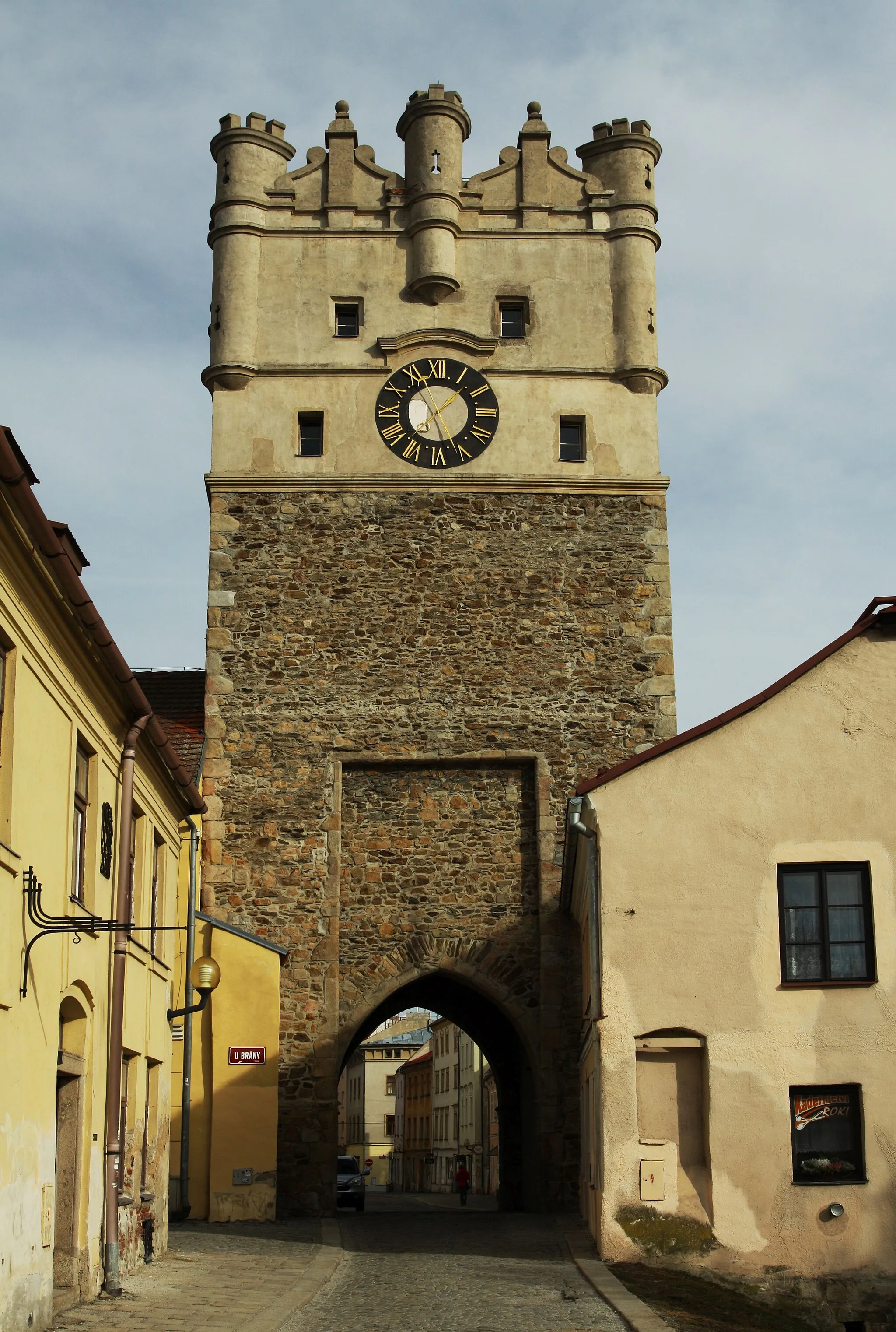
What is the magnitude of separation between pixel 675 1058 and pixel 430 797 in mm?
8297

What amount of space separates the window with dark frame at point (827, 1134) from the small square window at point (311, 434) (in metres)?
12.4

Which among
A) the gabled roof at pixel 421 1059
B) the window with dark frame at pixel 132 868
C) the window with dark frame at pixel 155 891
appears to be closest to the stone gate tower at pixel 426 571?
the window with dark frame at pixel 155 891

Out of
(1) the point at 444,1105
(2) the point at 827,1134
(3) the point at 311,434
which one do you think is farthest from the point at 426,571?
(1) the point at 444,1105

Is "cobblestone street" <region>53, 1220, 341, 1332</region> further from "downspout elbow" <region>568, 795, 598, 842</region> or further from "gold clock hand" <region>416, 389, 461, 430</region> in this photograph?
"gold clock hand" <region>416, 389, 461, 430</region>

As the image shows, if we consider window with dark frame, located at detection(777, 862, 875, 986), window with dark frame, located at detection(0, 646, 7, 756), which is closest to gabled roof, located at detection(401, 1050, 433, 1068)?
window with dark frame, located at detection(777, 862, 875, 986)

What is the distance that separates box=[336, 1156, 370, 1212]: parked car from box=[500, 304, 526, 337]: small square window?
17.5m

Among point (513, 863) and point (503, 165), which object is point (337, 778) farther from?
point (503, 165)

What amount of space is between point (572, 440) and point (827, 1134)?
39.8ft

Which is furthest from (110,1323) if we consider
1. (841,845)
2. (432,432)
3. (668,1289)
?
(432,432)

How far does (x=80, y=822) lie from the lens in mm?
11445

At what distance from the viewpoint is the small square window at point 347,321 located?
23641 millimetres

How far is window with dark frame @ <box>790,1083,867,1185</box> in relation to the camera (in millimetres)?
13461

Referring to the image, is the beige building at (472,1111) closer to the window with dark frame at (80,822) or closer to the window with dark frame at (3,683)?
the window with dark frame at (80,822)

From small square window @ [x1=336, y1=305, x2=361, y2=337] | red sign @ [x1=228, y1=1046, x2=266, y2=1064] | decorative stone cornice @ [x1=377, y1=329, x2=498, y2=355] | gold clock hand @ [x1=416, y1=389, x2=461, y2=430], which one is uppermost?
small square window @ [x1=336, y1=305, x2=361, y2=337]
